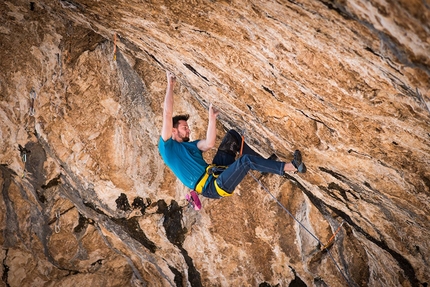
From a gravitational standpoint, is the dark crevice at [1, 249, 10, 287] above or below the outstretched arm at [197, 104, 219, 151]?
below

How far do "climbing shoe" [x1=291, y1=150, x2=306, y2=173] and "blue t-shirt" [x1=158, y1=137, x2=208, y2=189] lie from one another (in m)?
1.27

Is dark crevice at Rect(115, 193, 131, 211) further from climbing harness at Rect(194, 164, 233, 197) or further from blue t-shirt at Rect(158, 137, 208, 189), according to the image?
climbing harness at Rect(194, 164, 233, 197)

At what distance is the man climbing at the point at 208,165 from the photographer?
14.8 feet

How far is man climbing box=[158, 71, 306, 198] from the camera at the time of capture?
14.8 ft

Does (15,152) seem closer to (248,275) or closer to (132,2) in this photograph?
(132,2)

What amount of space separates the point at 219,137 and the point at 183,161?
1296 millimetres

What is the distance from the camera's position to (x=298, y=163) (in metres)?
4.54

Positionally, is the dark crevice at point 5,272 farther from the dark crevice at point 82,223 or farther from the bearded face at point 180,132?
the bearded face at point 180,132

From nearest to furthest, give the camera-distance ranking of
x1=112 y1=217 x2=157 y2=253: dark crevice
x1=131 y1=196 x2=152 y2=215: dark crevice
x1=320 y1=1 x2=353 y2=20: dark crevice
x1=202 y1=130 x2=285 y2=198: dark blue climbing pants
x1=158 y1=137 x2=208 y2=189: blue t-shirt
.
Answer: x1=320 y1=1 x2=353 y2=20: dark crevice < x1=202 y1=130 x2=285 y2=198: dark blue climbing pants < x1=158 y1=137 x2=208 y2=189: blue t-shirt < x1=131 y1=196 x2=152 y2=215: dark crevice < x1=112 y1=217 x2=157 y2=253: dark crevice

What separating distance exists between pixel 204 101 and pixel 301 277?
342 centimetres

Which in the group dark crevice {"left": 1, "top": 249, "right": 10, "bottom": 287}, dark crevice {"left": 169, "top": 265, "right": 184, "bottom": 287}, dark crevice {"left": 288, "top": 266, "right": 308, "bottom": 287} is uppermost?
dark crevice {"left": 288, "top": 266, "right": 308, "bottom": 287}

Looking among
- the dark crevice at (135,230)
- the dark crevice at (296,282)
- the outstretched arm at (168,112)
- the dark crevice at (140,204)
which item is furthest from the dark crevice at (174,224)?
the outstretched arm at (168,112)

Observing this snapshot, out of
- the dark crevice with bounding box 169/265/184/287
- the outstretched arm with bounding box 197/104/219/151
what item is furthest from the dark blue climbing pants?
the dark crevice with bounding box 169/265/184/287

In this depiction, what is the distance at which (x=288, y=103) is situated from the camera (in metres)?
4.14
